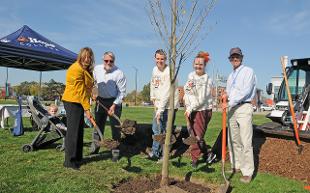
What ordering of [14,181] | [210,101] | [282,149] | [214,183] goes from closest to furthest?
[14,181] → [214,183] → [210,101] → [282,149]

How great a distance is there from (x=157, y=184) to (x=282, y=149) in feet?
8.74

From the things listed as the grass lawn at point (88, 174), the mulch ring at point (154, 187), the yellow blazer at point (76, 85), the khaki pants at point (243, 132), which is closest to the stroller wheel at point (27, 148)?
the grass lawn at point (88, 174)

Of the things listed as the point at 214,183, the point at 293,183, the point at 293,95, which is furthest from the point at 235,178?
the point at 293,95

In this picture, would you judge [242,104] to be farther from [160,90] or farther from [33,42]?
[33,42]

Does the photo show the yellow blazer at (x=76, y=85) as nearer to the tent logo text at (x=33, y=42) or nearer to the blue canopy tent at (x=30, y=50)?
the blue canopy tent at (x=30, y=50)

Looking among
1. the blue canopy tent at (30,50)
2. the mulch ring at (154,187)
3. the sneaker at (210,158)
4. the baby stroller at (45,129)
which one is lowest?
the mulch ring at (154,187)

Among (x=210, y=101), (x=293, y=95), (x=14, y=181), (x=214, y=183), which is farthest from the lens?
(x=293, y=95)

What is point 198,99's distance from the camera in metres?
5.55

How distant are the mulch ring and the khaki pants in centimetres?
70

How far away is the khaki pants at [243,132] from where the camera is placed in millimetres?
4992

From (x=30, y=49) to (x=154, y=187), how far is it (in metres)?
8.13

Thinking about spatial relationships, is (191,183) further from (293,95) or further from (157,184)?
(293,95)

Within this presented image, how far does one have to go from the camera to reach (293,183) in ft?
16.2

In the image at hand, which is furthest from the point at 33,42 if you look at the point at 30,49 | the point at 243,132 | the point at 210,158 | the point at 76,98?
the point at 243,132
